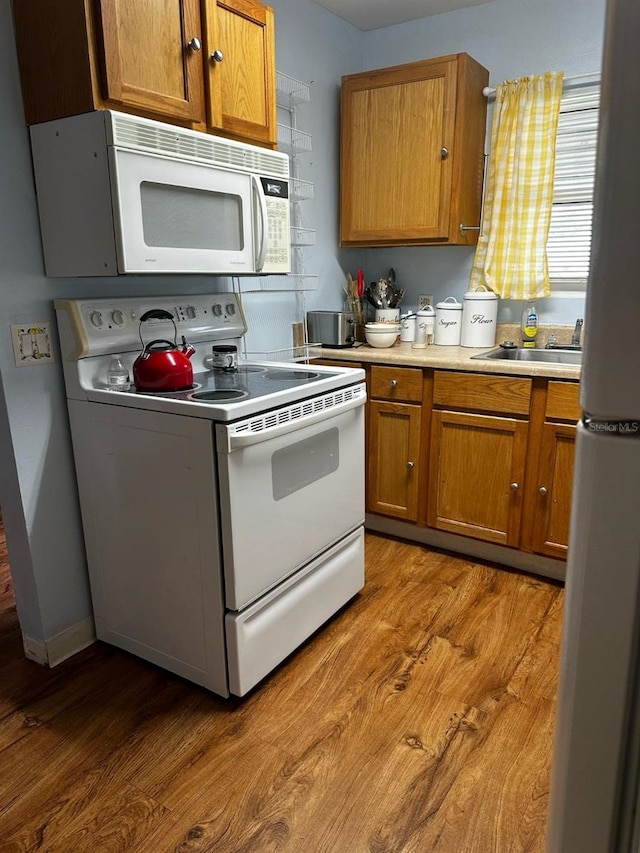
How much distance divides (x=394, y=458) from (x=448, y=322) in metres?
0.74

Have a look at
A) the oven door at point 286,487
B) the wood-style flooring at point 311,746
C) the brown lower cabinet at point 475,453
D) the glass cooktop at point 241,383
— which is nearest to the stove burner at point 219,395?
the glass cooktop at point 241,383

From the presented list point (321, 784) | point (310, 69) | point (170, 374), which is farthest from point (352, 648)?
point (310, 69)

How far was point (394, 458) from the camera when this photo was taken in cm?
272

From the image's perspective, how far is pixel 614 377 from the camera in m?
0.50

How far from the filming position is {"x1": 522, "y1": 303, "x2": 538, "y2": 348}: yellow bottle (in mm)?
2771

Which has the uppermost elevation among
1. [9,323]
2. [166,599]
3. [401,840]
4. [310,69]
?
[310,69]

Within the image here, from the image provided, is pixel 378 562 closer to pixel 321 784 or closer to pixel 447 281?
pixel 321 784

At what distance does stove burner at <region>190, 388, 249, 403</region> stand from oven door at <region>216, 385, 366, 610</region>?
4.5 inches

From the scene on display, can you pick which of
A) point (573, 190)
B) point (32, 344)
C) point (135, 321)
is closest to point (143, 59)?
point (135, 321)

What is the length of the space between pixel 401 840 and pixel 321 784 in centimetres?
24

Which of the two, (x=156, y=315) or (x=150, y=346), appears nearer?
(x=150, y=346)

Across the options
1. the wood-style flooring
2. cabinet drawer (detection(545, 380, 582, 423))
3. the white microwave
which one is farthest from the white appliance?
cabinet drawer (detection(545, 380, 582, 423))

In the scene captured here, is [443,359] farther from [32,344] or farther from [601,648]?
[601,648]

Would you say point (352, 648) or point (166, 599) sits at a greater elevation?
point (166, 599)
